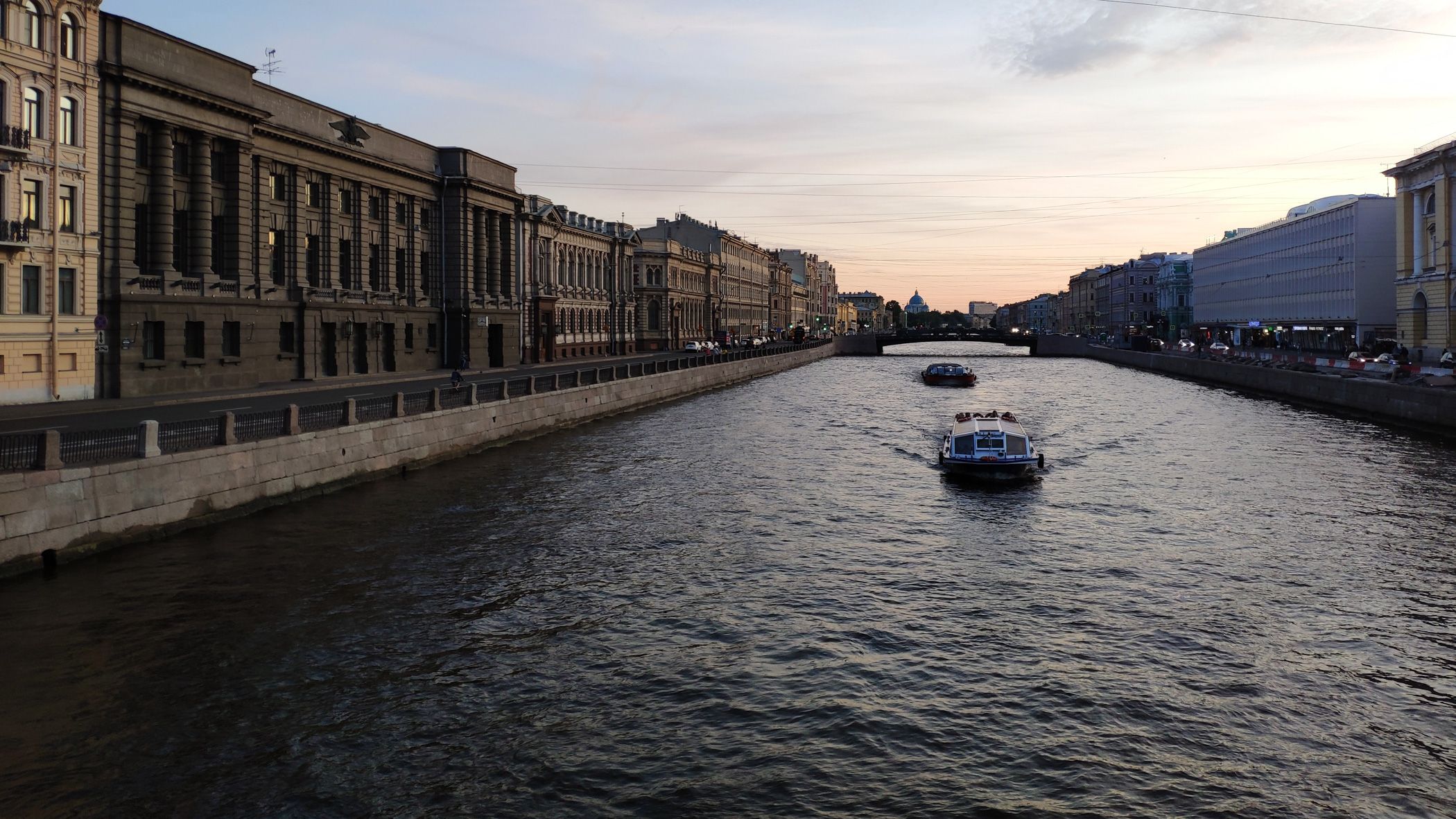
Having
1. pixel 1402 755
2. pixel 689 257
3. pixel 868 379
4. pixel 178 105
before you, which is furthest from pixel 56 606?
pixel 689 257

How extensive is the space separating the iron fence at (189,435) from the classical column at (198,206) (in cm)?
2448

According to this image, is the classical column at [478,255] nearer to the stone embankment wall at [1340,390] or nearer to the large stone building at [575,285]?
the large stone building at [575,285]

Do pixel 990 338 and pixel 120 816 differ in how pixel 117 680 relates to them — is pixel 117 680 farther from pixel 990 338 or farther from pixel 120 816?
pixel 990 338

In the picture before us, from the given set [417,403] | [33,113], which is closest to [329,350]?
[33,113]

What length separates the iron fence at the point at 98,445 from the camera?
20562 mm

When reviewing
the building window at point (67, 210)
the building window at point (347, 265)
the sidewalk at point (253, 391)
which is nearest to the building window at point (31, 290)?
the building window at point (67, 210)

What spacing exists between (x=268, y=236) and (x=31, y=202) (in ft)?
48.6

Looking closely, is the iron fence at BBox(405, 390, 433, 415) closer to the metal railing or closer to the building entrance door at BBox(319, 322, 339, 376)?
the metal railing

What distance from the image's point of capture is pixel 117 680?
14.2 meters

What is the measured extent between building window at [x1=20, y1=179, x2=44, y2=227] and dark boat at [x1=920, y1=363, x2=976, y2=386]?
6319cm

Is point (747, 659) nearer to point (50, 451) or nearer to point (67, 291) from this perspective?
point (50, 451)

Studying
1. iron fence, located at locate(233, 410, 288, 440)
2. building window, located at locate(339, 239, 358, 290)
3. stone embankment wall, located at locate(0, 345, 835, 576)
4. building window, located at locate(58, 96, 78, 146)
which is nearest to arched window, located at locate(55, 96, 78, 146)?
building window, located at locate(58, 96, 78, 146)

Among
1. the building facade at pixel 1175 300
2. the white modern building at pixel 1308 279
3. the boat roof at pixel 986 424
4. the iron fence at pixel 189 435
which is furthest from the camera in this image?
the building facade at pixel 1175 300

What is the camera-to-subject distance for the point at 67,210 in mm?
38938
